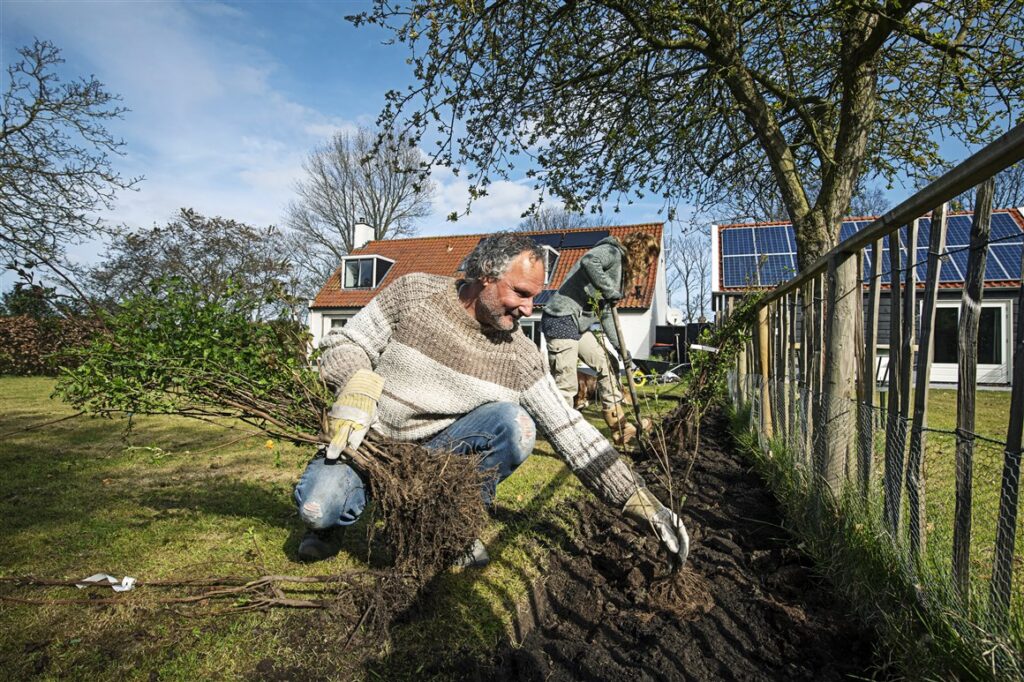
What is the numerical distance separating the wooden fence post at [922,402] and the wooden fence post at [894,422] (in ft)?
0.44

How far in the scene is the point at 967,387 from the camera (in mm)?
A: 1802

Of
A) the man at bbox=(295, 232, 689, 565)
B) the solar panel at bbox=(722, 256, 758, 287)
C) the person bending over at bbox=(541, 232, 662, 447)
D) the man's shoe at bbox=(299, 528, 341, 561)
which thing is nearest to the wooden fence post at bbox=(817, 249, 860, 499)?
the man at bbox=(295, 232, 689, 565)

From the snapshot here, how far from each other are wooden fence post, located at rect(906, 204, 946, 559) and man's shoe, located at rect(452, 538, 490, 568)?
1684mm

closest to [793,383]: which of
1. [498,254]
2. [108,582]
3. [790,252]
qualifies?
[498,254]

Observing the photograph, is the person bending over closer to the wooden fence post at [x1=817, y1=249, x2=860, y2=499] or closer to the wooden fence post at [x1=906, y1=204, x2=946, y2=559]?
the wooden fence post at [x1=817, y1=249, x2=860, y2=499]

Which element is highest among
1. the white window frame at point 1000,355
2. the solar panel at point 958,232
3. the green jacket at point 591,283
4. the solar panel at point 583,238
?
the solar panel at point 583,238

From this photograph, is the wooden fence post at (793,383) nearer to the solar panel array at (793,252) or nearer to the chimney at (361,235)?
the solar panel array at (793,252)

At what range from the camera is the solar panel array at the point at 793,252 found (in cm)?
1190

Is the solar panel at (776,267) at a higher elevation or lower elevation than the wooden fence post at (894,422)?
higher

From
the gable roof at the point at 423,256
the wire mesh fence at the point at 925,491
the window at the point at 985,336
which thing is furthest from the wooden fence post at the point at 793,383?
the gable roof at the point at 423,256

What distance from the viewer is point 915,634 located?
1919 millimetres

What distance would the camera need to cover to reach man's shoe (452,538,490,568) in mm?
2689

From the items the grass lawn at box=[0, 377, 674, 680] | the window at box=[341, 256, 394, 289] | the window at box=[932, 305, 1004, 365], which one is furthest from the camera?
the window at box=[341, 256, 394, 289]

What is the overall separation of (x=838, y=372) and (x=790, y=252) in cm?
1180
